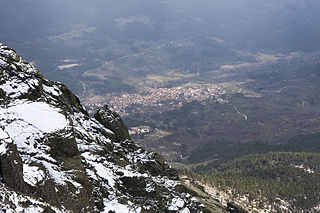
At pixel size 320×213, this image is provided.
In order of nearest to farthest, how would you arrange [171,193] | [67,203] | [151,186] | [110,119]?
[67,203] < [151,186] < [171,193] < [110,119]

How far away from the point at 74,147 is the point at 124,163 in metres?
8.88

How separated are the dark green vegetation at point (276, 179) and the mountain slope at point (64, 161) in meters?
50.0

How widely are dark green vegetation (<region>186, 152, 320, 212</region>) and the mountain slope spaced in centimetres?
4997

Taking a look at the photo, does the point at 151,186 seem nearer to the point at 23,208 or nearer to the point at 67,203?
the point at 67,203

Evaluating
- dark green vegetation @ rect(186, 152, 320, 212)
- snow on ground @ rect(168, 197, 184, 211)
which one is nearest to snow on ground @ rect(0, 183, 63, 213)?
snow on ground @ rect(168, 197, 184, 211)

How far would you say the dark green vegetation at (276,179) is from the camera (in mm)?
83688

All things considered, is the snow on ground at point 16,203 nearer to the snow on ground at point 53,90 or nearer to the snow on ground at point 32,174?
the snow on ground at point 32,174

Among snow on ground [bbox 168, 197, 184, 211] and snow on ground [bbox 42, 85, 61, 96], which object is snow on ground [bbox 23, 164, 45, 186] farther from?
snow on ground [bbox 42, 85, 61, 96]

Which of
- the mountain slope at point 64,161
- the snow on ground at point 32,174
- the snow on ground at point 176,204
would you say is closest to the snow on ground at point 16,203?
the mountain slope at point 64,161

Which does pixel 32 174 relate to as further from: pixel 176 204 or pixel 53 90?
pixel 53 90

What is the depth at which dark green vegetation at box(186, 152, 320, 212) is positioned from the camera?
83.7m

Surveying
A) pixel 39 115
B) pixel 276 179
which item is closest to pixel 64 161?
pixel 39 115

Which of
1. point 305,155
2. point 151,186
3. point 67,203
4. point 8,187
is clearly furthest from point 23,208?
point 305,155

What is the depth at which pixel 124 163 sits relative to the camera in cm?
3438
